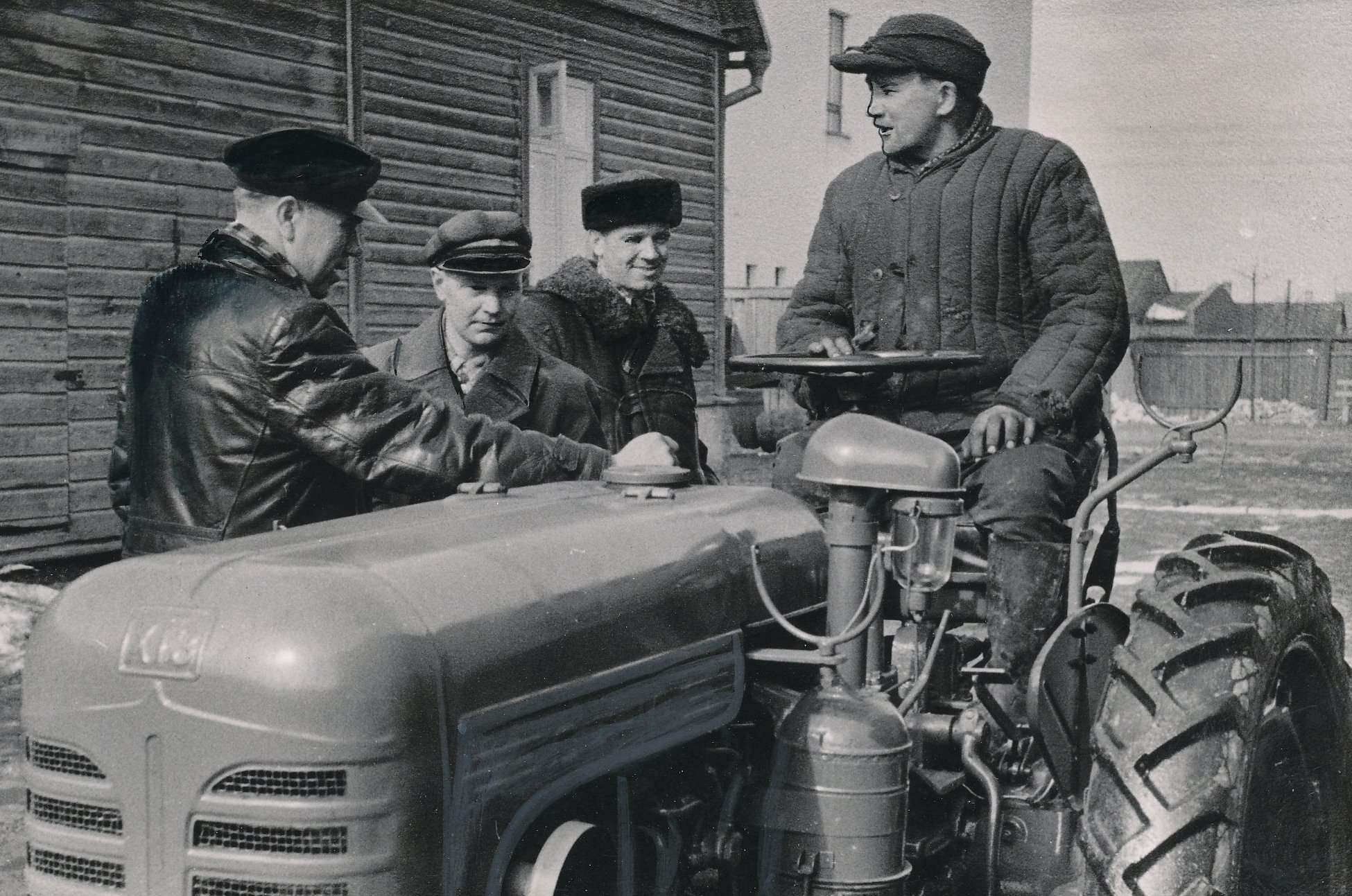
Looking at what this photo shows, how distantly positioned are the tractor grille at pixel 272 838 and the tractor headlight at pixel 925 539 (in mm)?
1224

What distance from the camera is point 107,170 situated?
9.84 meters

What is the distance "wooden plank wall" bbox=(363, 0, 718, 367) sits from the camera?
12273 mm

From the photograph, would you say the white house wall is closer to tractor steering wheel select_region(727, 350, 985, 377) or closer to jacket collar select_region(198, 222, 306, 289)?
tractor steering wheel select_region(727, 350, 985, 377)

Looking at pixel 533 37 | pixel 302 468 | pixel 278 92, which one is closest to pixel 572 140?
pixel 533 37

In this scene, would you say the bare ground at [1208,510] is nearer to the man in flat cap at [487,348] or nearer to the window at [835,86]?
the man in flat cap at [487,348]

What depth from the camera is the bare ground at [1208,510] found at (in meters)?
5.87

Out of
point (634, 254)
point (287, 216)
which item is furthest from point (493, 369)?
point (287, 216)

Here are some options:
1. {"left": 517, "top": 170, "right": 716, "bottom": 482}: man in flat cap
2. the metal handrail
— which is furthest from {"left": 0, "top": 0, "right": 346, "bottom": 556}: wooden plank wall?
the metal handrail

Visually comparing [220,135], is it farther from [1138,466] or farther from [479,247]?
[1138,466]

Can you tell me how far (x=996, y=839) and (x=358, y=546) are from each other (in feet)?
4.96

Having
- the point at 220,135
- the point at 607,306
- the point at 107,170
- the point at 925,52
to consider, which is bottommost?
the point at 607,306

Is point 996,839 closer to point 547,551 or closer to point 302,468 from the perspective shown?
point 547,551

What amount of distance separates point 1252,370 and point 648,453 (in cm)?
3038

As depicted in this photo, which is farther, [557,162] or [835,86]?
[835,86]
